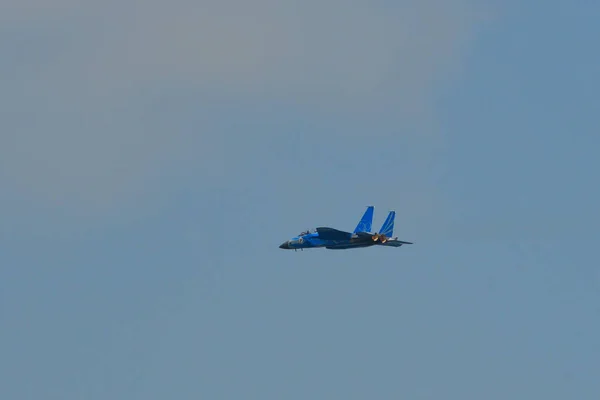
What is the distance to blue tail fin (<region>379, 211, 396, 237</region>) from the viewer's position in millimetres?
128875

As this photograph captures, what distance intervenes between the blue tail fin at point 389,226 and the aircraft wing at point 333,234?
508 cm

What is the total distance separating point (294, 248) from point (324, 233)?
974 centimetres

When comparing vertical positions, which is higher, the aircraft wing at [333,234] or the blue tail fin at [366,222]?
the blue tail fin at [366,222]

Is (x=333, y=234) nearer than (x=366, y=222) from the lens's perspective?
Yes

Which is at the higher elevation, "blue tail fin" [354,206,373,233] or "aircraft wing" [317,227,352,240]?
"blue tail fin" [354,206,373,233]

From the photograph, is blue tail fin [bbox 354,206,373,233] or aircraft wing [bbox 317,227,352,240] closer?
aircraft wing [bbox 317,227,352,240]

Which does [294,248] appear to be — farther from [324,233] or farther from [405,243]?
[405,243]

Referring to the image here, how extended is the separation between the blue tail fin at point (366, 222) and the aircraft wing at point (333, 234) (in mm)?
5506

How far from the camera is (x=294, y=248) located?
447 feet

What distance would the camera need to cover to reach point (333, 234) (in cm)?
12781

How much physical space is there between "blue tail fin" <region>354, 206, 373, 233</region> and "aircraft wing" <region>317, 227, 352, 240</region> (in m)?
5.51

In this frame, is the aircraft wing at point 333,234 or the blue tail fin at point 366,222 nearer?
the aircraft wing at point 333,234

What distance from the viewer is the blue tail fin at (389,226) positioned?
128875 millimetres

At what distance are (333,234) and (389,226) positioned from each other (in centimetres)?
821
